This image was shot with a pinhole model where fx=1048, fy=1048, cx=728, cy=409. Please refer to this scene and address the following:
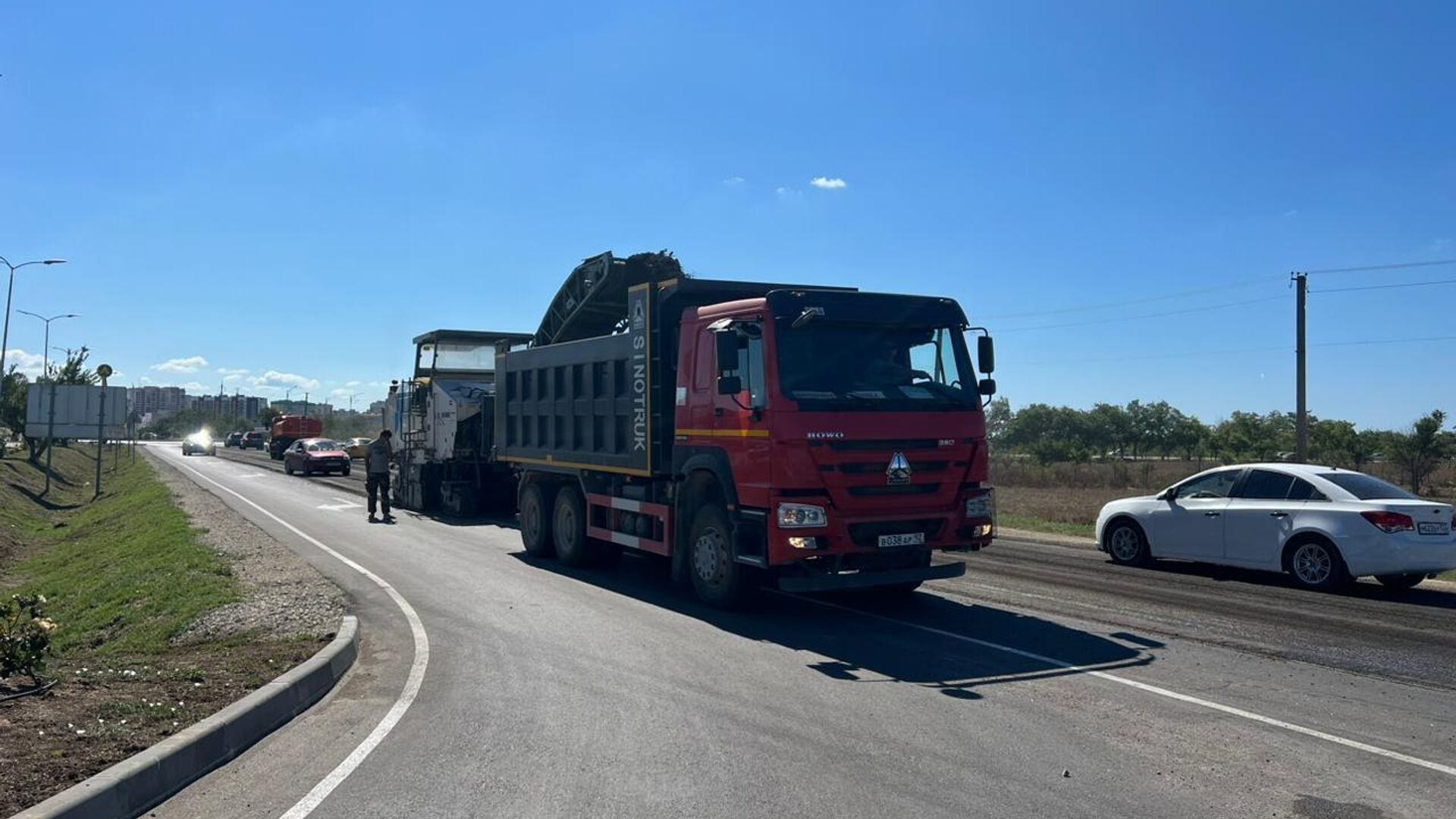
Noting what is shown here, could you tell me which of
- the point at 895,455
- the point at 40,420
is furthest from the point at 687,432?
the point at 40,420

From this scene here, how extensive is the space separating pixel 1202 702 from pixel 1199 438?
69271 millimetres

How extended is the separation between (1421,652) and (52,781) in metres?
9.62

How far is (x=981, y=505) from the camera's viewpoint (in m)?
10.3

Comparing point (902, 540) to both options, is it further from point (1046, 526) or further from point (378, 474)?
point (378, 474)

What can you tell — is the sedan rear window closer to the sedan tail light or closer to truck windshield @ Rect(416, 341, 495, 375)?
the sedan tail light

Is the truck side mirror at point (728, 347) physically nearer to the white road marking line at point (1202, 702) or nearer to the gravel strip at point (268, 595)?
the white road marking line at point (1202, 702)

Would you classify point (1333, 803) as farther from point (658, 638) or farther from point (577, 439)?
point (577, 439)

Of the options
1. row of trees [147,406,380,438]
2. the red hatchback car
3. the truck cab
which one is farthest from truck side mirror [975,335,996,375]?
row of trees [147,406,380,438]

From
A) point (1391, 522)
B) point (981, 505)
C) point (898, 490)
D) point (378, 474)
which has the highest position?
point (898, 490)

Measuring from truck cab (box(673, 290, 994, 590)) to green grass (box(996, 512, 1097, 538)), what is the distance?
11.0 m

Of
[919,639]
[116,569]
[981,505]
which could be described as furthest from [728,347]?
[116,569]

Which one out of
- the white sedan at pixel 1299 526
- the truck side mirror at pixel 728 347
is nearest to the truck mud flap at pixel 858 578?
the truck side mirror at pixel 728 347

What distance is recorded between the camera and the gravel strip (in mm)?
9703

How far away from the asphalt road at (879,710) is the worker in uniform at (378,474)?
1075cm
